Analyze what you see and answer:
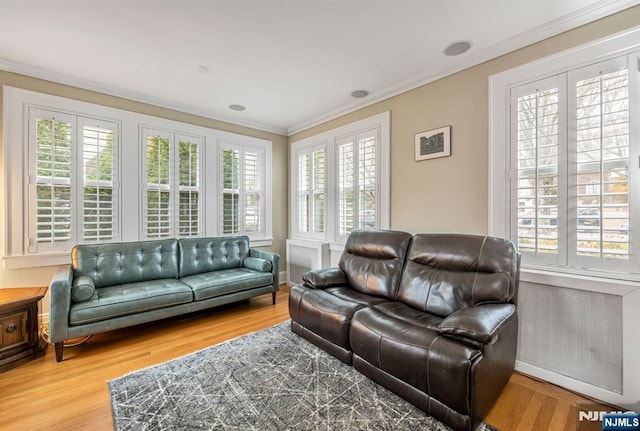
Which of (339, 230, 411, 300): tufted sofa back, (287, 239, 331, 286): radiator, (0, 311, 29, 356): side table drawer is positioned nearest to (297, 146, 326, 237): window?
(287, 239, 331, 286): radiator

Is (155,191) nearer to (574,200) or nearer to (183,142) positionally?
(183,142)

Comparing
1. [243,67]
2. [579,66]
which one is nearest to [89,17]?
[243,67]

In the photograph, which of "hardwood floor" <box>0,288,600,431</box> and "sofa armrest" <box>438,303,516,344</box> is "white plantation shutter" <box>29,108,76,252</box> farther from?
"sofa armrest" <box>438,303,516,344</box>

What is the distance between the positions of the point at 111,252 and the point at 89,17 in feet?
7.37

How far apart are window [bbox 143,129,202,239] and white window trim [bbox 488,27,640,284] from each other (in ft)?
11.9

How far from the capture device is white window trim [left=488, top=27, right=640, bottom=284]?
200 cm

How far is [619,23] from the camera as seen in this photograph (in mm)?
1931

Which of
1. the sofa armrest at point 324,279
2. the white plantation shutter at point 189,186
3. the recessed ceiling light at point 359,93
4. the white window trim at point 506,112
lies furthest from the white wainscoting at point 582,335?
the white plantation shutter at point 189,186

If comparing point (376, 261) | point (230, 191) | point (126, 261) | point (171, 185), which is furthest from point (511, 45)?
point (126, 261)

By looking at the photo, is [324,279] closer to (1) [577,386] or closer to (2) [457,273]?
(2) [457,273]

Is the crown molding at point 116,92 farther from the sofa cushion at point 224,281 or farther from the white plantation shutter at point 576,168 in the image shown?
the white plantation shutter at point 576,168

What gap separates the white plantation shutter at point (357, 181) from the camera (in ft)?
11.8

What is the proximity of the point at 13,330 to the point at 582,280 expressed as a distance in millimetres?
4393

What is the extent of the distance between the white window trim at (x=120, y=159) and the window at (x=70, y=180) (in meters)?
0.06
